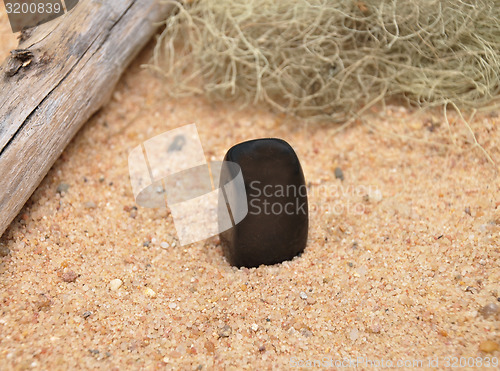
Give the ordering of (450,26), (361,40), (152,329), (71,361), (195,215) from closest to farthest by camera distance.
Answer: (71,361)
(152,329)
(195,215)
(450,26)
(361,40)

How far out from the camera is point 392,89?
310cm

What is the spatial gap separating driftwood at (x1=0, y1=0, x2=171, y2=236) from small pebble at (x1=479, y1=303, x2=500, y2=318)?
206 cm

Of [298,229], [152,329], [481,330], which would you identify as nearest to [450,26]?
[298,229]

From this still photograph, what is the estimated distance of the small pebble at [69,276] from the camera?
7.14 feet

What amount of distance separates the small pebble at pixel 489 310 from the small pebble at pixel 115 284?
1.49m

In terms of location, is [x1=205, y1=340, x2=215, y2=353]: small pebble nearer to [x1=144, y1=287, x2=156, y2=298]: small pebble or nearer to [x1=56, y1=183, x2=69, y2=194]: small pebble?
[x1=144, y1=287, x2=156, y2=298]: small pebble

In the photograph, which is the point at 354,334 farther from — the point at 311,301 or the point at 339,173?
the point at 339,173

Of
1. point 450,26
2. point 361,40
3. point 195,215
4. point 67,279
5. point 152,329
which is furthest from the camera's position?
point 361,40

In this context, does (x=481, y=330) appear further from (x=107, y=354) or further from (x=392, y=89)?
(x=392, y=89)

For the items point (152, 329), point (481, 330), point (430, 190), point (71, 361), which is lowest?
point (430, 190)

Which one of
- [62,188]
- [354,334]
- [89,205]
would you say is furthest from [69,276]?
[354,334]

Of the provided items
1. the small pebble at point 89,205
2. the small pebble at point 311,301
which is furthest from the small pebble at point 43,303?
the small pebble at point 311,301

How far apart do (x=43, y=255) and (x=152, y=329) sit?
72 cm

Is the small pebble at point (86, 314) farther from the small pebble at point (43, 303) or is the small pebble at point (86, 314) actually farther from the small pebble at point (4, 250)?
the small pebble at point (4, 250)
